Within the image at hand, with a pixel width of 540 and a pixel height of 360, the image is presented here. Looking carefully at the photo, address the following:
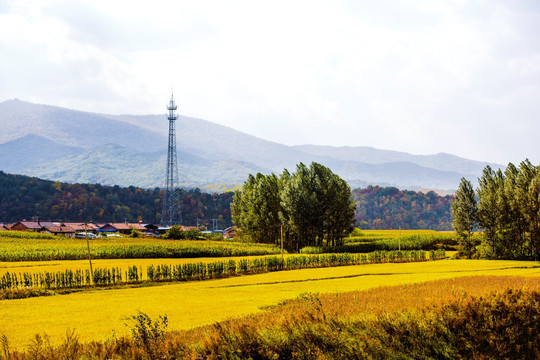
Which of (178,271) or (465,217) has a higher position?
(465,217)

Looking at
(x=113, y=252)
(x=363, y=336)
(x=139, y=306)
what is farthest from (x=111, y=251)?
(x=363, y=336)

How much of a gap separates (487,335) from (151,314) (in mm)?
17428

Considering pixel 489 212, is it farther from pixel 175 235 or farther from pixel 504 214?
pixel 175 235

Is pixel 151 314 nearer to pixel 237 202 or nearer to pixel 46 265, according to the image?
pixel 46 265

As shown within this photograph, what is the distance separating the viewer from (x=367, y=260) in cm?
6775

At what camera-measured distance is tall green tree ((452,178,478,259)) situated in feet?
257

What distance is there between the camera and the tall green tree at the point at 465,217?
78.2 m

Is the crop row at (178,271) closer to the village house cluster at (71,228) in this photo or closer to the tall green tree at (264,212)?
the tall green tree at (264,212)

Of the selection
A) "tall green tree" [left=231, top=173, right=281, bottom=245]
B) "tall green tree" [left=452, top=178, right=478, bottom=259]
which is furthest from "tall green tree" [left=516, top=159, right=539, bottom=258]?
"tall green tree" [left=231, top=173, right=281, bottom=245]

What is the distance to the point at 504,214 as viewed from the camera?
247 feet

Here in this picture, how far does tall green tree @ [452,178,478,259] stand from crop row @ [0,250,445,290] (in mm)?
10845

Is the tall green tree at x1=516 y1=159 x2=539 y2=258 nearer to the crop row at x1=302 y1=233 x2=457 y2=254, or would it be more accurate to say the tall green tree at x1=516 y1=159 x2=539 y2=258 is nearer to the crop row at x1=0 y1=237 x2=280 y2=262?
the crop row at x1=302 y1=233 x2=457 y2=254

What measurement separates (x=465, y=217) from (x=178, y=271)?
168ft

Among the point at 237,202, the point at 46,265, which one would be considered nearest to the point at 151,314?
the point at 46,265
